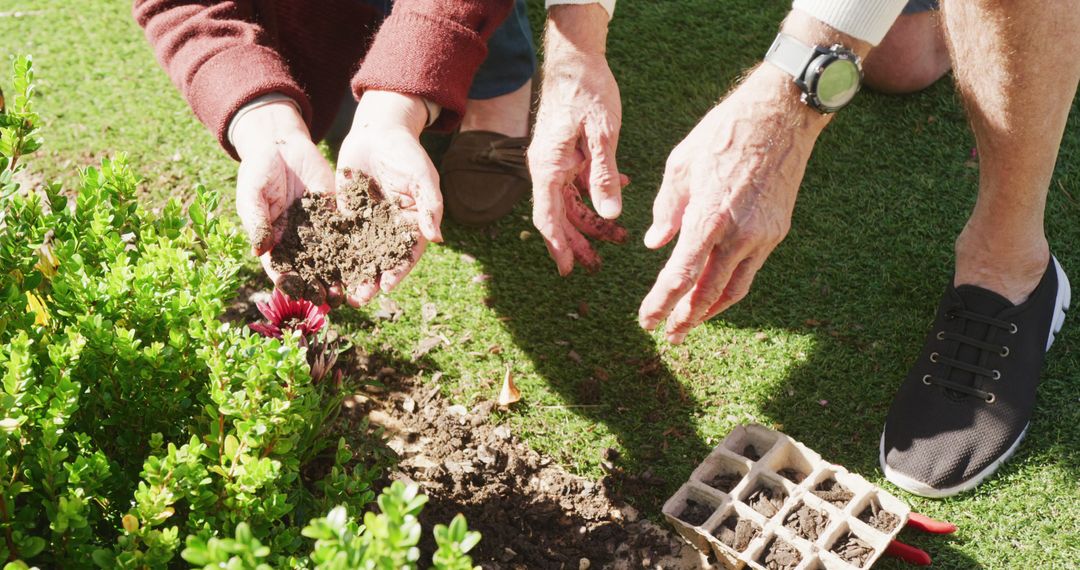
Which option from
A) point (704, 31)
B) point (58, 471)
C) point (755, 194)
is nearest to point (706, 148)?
point (755, 194)

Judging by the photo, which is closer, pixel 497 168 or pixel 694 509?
pixel 694 509

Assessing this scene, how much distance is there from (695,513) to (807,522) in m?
0.27

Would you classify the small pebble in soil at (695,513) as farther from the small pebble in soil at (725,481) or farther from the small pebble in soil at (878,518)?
the small pebble in soil at (878,518)

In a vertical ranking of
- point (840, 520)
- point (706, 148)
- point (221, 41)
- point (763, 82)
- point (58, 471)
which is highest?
point (763, 82)

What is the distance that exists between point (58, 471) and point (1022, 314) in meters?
2.47

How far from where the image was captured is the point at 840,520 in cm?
205

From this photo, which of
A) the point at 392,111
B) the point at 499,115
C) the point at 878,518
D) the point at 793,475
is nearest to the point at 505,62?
the point at 499,115

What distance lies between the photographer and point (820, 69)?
1.95 metres

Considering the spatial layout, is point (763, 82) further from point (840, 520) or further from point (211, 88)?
point (211, 88)

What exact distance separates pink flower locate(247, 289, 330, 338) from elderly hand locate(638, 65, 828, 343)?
0.86 m

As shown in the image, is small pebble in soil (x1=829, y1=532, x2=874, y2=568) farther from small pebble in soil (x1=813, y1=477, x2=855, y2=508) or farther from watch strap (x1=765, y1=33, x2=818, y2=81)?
watch strap (x1=765, y1=33, x2=818, y2=81)

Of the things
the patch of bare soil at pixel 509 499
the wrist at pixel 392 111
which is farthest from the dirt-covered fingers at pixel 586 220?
the patch of bare soil at pixel 509 499

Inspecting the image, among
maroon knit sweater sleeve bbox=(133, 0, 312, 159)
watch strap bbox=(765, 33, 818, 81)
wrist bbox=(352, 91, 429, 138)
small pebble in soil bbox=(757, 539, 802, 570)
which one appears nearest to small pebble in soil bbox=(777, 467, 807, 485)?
small pebble in soil bbox=(757, 539, 802, 570)

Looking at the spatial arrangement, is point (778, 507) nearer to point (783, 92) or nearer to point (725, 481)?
point (725, 481)
